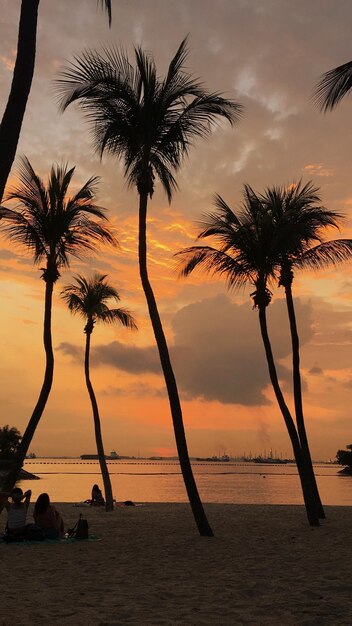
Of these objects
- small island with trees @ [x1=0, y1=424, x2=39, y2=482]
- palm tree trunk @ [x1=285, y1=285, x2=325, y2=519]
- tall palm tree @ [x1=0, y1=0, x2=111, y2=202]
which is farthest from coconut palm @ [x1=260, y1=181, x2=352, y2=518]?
small island with trees @ [x1=0, y1=424, x2=39, y2=482]

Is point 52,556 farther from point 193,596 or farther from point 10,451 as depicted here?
point 10,451

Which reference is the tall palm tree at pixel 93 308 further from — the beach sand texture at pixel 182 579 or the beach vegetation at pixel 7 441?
the beach vegetation at pixel 7 441

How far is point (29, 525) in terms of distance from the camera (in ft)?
47.4

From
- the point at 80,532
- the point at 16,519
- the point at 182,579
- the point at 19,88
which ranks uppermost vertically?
the point at 19,88

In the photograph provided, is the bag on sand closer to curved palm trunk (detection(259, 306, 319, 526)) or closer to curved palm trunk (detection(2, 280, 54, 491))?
curved palm trunk (detection(2, 280, 54, 491))

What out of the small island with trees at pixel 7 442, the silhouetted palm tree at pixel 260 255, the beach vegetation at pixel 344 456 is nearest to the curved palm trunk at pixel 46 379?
the silhouetted palm tree at pixel 260 255

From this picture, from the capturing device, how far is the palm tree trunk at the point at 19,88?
8055 mm

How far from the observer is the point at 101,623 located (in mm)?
7145

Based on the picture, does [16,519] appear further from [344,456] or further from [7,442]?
[344,456]

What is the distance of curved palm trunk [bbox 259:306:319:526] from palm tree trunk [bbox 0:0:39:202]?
42.1 feet

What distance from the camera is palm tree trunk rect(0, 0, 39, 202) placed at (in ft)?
26.4

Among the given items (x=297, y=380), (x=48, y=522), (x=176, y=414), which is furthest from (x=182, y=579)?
(x=297, y=380)

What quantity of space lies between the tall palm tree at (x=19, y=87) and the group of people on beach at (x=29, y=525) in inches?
320

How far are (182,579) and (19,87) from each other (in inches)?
310
